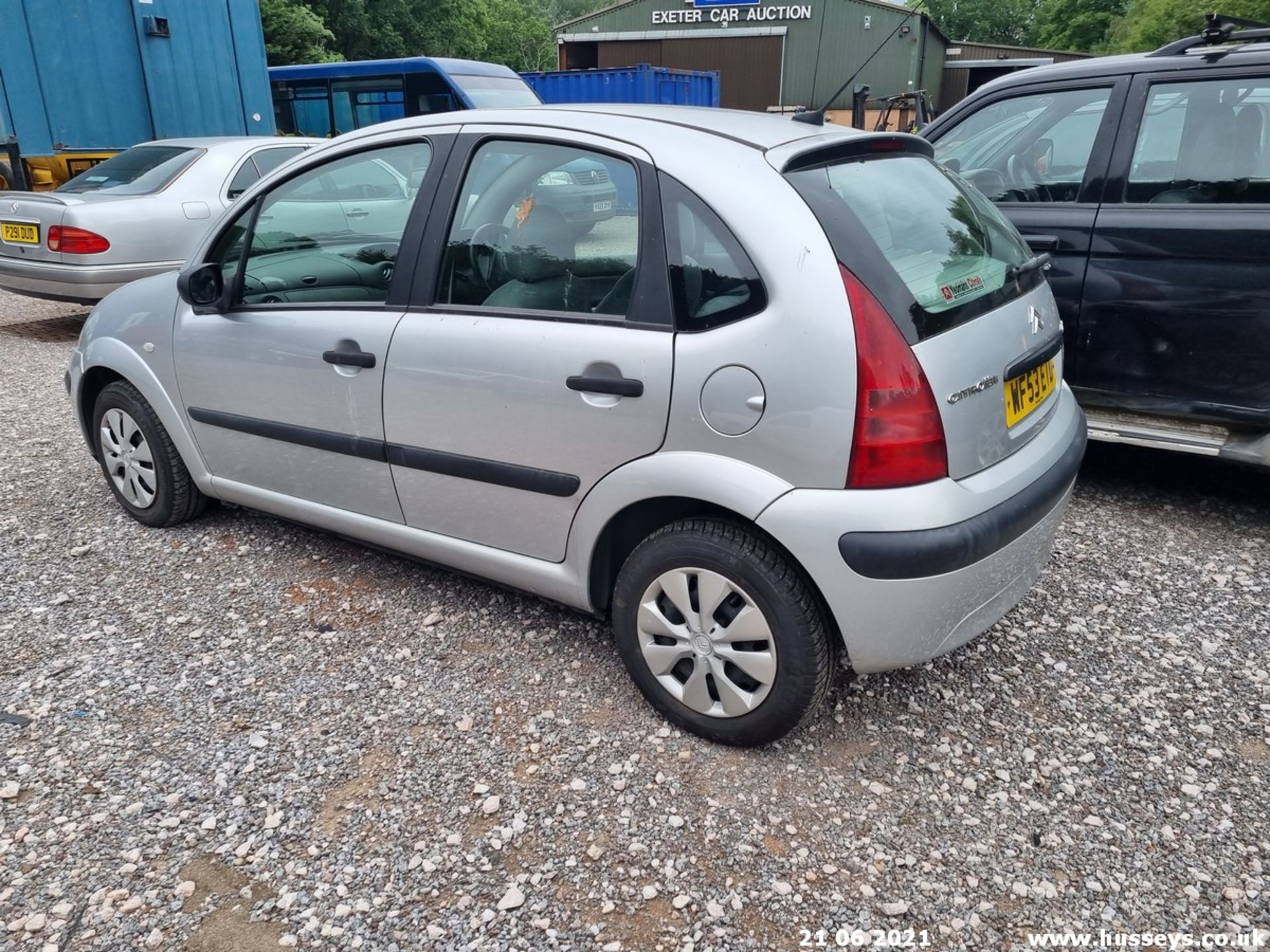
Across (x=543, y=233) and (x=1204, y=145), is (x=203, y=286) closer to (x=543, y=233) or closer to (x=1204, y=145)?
(x=543, y=233)

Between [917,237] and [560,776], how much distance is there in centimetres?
178

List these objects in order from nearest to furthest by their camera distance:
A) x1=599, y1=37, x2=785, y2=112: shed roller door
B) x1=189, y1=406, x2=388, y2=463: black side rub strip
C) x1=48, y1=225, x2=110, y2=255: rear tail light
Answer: x1=189, y1=406, x2=388, y2=463: black side rub strip → x1=48, y1=225, x2=110, y2=255: rear tail light → x1=599, y1=37, x2=785, y2=112: shed roller door

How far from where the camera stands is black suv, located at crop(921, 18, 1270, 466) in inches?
142

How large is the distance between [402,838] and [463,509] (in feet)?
3.40

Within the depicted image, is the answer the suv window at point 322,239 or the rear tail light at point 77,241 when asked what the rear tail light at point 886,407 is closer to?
the suv window at point 322,239

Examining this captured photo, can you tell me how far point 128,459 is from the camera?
4004mm

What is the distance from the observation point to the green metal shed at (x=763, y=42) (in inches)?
1276

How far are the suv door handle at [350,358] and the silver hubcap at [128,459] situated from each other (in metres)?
1.31

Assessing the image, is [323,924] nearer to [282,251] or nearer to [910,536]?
[910,536]

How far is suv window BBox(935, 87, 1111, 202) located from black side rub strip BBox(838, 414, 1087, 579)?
7.42 ft

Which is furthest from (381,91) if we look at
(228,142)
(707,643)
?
(707,643)

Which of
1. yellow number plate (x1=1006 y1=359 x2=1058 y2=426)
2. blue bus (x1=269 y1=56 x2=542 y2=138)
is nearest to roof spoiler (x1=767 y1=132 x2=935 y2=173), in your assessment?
yellow number plate (x1=1006 y1=359 x2=1058 y2=426)

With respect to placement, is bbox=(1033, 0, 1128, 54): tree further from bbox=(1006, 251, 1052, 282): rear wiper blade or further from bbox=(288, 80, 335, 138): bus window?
bbox=(1006, 251, 1052, 282): rear wiper blade

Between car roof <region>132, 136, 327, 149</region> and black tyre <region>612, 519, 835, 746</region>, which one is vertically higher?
car roof <region>132, 136, 327, 149</region>
